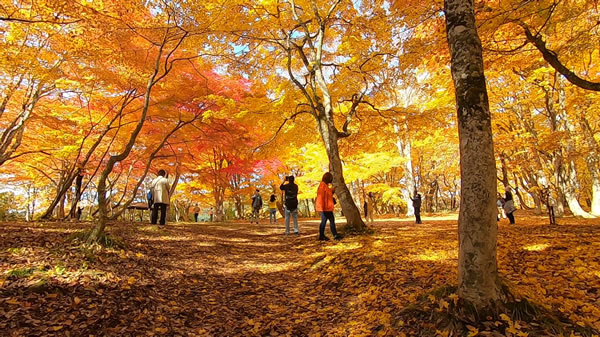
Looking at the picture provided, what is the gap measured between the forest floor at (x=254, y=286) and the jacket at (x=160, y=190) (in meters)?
2.98

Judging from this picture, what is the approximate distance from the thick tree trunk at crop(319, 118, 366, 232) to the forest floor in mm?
1601

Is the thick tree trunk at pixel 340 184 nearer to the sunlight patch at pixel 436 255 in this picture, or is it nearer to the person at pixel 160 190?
the sunlight patch at pixel 436 255

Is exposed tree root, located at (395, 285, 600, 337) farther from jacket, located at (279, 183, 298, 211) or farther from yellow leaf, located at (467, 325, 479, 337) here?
jacket, located at (279, 183, 298, 211)

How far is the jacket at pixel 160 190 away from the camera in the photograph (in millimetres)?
8672

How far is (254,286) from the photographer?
15.2ft

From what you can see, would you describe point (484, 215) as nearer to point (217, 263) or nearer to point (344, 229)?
point (217, 263)

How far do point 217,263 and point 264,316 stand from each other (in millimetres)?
2417

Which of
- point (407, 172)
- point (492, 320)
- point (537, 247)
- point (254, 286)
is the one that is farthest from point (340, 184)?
point (407, 172)

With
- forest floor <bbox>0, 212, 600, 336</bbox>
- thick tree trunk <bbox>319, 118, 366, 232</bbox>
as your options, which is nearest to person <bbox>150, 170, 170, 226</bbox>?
forest floor <bbox>0, 212, 600, 336</bbox>

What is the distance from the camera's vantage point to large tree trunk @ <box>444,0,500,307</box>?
2.51 metres

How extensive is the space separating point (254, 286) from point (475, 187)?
142 inches

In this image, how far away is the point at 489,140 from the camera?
2547 mm

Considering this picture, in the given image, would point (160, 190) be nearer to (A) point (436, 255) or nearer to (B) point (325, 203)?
(B) point (325, 203)

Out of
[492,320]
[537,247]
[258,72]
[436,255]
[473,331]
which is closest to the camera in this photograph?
[473,331]
